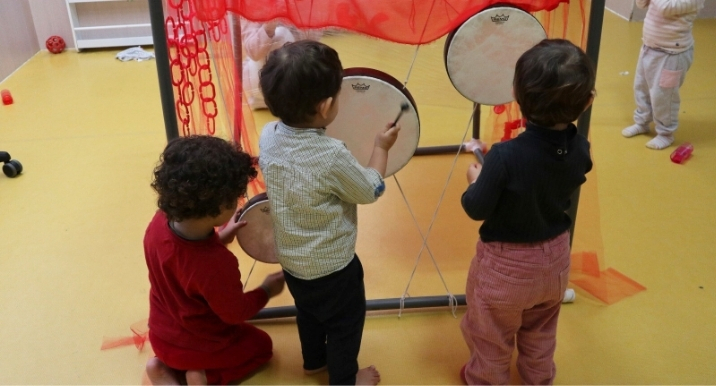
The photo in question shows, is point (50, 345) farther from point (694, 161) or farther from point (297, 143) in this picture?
point (694, 161)

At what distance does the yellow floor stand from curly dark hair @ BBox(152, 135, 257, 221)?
477mm

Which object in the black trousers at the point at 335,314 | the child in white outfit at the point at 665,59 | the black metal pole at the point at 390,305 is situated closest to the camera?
the black trousers at the point at 335,314

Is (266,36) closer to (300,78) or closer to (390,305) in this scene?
(300,78)

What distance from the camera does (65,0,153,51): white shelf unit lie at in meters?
4.17

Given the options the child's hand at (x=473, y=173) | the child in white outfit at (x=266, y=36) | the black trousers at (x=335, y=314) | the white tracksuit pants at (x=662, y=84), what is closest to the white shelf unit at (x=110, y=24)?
the child in white outfit at (x=266, y=36)

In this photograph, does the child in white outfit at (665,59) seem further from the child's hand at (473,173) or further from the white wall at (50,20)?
the white wall at (50,20)

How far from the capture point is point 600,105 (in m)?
3.05

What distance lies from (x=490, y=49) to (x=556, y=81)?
37 cm

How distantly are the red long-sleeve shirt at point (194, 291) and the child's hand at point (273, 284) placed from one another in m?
0.02

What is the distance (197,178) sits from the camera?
121 centimetres

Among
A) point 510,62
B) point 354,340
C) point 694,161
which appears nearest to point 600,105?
point 694,161

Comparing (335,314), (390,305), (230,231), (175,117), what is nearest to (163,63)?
(175,117)

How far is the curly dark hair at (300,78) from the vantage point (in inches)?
45.0

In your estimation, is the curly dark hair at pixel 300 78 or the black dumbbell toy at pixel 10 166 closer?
the curly dark hair at pixel 300 78
